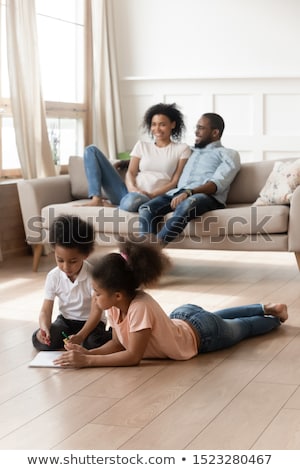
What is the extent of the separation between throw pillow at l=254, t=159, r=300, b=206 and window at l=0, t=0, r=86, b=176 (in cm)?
216

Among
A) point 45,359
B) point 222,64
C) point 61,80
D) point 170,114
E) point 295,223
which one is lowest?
point 45,359

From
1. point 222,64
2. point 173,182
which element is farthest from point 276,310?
point 222,64

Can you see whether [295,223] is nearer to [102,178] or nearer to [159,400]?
[102,178]

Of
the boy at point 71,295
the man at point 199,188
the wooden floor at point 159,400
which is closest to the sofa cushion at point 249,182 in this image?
the man at point 199,188

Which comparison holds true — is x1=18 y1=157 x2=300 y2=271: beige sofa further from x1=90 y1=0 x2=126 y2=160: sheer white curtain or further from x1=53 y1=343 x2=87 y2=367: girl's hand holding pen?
x1=53 y1=343 x2=87 y2=367: girl's hand holding pen

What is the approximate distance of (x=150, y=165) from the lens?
5.35 meters

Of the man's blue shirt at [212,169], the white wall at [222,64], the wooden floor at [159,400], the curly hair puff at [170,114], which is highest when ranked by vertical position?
the white wall at [222,64]

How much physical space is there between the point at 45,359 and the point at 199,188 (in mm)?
2051

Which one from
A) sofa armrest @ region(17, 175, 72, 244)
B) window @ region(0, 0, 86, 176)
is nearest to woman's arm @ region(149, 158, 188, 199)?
sofa armrest @ region(17, 175, 72, 244)

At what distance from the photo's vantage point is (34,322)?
150 inches

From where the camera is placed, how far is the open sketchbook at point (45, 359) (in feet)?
10.1

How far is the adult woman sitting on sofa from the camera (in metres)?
5.28

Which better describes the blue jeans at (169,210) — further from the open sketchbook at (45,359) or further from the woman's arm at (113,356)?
the woman's arm at (113,356)

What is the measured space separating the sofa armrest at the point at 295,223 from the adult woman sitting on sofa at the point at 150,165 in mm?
924
